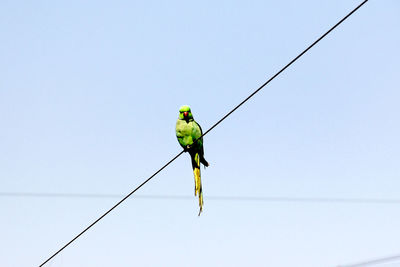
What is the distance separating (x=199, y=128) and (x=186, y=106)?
370mm

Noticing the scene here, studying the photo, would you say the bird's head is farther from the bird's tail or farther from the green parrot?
the bird's tail

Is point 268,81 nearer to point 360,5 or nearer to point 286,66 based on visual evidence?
point 286,66

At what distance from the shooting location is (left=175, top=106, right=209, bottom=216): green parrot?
22.8 feet

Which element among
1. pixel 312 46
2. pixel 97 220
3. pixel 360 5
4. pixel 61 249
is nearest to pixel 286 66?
pixel 312 46

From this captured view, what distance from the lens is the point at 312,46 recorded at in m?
3.38

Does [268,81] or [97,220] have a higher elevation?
[268,81]

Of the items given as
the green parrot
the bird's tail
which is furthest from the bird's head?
the bird's tail

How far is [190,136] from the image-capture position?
281 inches

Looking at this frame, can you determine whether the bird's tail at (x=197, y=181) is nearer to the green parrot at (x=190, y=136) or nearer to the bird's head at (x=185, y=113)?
the green parrot at (x=190, y=136)

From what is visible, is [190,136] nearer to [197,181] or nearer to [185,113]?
[185,113]

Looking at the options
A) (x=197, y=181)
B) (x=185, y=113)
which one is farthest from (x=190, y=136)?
(x=197, y=181)

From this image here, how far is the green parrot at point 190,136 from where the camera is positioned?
6.94 m

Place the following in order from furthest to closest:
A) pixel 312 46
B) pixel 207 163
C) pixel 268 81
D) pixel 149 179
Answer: pixel 207 163 → pixel 149 179 → pixel 268 81 → pixel 312 46

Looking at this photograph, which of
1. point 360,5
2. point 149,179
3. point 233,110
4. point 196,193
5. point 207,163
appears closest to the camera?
point 360,5
